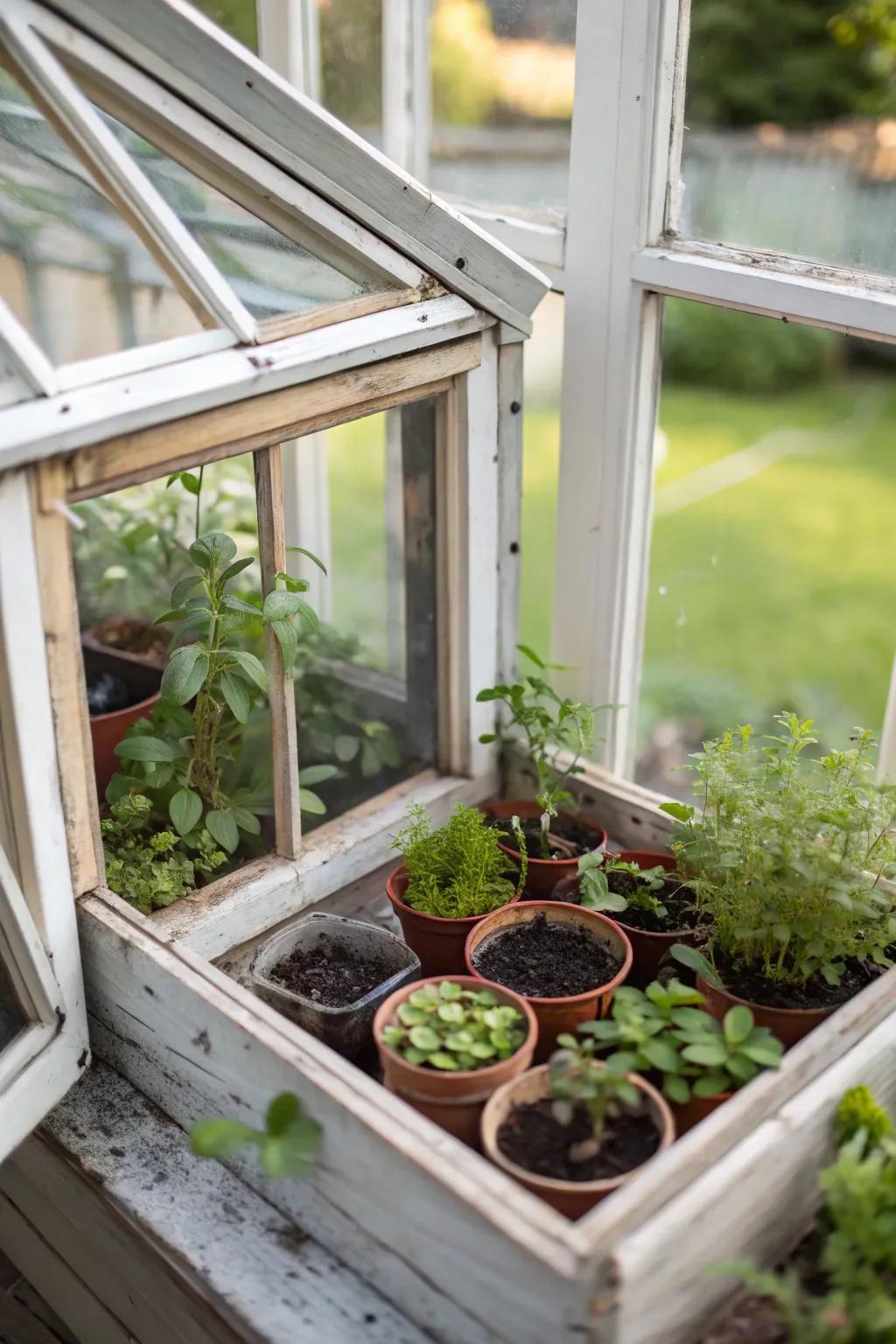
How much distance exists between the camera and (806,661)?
588cm

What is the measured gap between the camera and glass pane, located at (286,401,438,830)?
7.25ft

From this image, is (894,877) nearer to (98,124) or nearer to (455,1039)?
(455,1039)

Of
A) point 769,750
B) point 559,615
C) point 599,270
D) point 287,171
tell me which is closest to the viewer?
point 287,171

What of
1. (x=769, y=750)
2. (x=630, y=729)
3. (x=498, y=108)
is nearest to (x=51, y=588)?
(x=769, y=750)

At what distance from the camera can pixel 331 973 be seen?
Answer: 190cm

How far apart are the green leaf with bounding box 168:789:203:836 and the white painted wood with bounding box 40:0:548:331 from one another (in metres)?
0.90

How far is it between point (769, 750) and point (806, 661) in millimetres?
4224

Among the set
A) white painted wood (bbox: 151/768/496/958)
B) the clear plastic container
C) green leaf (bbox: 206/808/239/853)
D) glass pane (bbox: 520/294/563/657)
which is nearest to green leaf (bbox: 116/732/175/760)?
green leaf (bbox: 206/808/239/853)

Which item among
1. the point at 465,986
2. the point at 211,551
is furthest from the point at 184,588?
the point at 465,986

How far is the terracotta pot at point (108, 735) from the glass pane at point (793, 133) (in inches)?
51.3

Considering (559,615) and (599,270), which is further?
(559,615)

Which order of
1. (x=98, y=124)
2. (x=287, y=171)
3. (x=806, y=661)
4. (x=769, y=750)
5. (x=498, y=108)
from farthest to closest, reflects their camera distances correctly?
(x=806, y=661) → (x=498, y=108) → (x=769, y=750) → (x=287, y=171) → (x=98, y=124)

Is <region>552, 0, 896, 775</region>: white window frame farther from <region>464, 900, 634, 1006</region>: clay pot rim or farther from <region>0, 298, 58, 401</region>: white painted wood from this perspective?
<region>0, 298, 58, 401</region>: white painted wood

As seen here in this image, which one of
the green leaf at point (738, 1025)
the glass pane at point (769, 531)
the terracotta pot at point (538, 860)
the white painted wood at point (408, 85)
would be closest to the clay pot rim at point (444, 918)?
the terracotta pot at point (538, 860)
